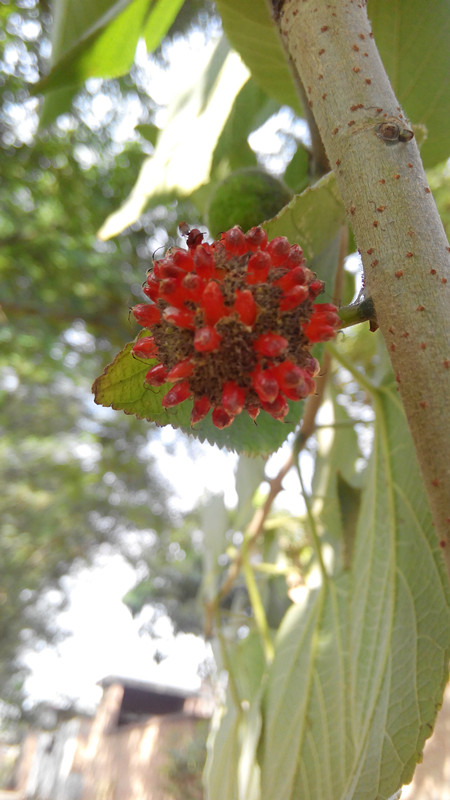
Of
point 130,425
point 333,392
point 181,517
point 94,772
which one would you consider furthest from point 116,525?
point 333,392

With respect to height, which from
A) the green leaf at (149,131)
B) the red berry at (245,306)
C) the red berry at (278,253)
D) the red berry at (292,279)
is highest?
the green leaf at (149,131)

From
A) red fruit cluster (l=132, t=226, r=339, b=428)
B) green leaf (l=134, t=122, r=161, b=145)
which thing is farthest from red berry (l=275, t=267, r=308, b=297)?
green leaf (l=134, t=122, r=161, b=145)

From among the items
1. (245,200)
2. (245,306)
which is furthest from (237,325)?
(245,200)

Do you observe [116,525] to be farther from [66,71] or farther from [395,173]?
[395,173]

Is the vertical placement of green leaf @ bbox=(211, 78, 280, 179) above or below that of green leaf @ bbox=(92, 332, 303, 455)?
above

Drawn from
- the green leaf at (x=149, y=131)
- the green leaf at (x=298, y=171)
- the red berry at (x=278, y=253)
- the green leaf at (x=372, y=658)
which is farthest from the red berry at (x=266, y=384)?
the green leaf at (x=149, y=131)

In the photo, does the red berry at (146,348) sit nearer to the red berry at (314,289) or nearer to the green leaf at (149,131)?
the red berry at (314,289)

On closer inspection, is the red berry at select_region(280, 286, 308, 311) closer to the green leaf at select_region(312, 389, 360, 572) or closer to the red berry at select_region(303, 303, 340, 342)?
the red berry at select_region(303, 303, 340, 342)

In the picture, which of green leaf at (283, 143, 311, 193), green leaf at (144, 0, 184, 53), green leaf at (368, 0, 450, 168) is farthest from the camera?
green leaf at (144, 0, 184, 53)
